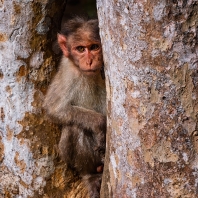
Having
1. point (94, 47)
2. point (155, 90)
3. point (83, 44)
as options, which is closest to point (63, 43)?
point (83, 44)

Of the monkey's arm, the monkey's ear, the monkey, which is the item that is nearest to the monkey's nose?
the monkey

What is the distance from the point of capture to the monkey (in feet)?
16.2

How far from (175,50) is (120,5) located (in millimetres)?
457

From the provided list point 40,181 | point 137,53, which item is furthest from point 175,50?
point 40,181

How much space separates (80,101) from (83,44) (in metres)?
0.70

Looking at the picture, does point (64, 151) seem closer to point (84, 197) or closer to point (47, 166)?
point (47, 166)

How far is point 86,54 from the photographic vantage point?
192 inches

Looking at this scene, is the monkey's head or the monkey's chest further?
the monkey's chest

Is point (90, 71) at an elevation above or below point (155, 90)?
above

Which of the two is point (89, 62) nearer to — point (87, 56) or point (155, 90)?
point (87, 56)

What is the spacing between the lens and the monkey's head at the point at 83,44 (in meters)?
4.83

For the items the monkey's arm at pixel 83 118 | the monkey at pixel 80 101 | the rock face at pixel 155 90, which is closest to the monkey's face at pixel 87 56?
the monkey at pixel 80 101

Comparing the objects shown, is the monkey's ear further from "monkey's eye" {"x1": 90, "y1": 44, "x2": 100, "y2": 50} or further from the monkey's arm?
the monkey's arm

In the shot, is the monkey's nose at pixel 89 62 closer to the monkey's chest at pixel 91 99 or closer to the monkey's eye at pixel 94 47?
the monkey's eye at pixel 94 47
